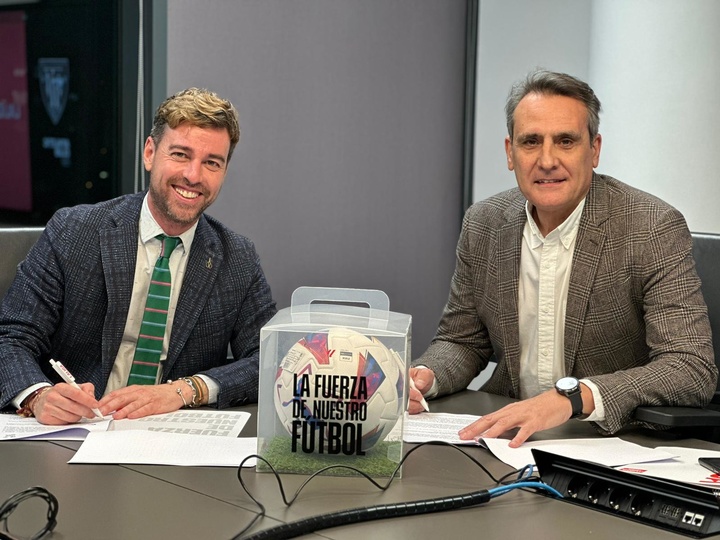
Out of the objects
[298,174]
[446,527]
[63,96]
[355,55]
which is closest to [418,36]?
[355,55]

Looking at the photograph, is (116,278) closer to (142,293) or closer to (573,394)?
(142,293)

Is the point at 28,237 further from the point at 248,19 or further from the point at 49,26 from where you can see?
the point at 248,19

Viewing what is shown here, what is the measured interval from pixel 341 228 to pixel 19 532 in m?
3.16

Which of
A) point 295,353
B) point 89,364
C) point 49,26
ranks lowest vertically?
point 89,364

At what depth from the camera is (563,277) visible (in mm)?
2543

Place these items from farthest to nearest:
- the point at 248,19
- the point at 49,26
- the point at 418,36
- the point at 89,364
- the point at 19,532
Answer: the point at 418,36, the point at 248,19, the point at 49,26, the point at 89,364, the point at 19,532

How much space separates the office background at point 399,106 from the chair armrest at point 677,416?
6.63ft

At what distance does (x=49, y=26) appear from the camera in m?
3.71

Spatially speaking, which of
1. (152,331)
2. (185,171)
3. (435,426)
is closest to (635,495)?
(435,426)

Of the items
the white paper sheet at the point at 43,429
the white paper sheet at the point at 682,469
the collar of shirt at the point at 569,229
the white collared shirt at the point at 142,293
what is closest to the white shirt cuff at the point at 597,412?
the white paper sheet at the point at 682,469

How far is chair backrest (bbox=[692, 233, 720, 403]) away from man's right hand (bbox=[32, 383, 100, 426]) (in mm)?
1582

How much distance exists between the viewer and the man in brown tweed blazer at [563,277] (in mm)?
2332

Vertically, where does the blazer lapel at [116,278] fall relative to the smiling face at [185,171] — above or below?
below

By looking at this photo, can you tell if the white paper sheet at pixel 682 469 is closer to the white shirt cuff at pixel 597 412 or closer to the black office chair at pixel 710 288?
the white shirt cuff at pixel 597 412
